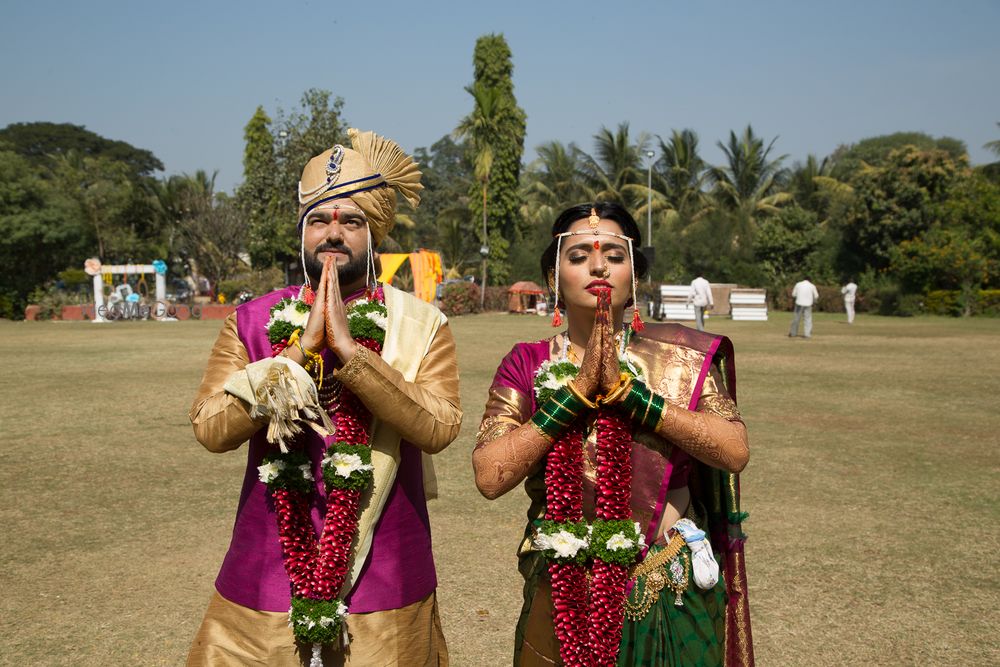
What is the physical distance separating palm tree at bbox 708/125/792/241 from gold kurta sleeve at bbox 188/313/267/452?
49.5m

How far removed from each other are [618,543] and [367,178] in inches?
55.7

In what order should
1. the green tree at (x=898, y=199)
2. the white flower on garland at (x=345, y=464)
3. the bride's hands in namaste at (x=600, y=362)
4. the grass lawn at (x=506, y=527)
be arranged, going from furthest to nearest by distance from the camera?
the green tree at (x=898, y=199) < the grass lawn at (x=506, y=527) < the white flower on garland at (x=345, y=464) < the bride's hands in namaste at (x=600, y=362)

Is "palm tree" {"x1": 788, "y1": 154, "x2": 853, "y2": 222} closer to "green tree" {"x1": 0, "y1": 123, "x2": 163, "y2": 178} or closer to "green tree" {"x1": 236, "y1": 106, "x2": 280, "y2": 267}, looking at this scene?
"green tree" {"x1": 236, "y1": 106, "x2": 280, "y2": 267}

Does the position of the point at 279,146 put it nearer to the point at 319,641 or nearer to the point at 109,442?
the point at 109,442

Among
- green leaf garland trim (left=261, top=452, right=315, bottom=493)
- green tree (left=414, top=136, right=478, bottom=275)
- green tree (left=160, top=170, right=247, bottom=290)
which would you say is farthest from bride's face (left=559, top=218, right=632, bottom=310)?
green tree (left=160, top=170, right=247, bottom=290)

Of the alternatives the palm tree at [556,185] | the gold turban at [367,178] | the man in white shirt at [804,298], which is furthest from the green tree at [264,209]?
the gold turban at [367,178]

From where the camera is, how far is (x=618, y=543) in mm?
2656

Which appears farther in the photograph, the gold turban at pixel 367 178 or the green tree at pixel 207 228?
the green tree at pixel 207 228

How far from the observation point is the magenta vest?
283 centimetres

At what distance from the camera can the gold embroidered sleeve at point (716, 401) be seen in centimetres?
283

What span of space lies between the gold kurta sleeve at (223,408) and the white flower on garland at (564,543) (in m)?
0.90

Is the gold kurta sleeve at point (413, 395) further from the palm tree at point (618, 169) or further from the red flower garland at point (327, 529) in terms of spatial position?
the palm tree at point (618, 169)

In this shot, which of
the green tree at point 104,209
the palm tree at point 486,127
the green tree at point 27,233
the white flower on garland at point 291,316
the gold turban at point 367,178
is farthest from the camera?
the green tree at point 104,209

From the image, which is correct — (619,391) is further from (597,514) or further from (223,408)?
(223,408)
